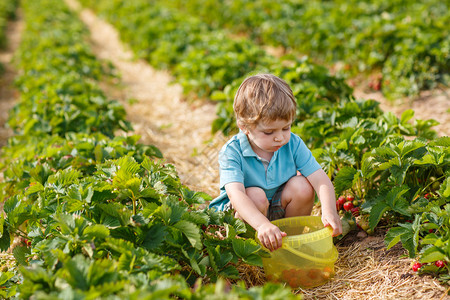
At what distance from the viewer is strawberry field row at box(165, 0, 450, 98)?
5.25 meters

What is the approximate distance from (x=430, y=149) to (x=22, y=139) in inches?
136

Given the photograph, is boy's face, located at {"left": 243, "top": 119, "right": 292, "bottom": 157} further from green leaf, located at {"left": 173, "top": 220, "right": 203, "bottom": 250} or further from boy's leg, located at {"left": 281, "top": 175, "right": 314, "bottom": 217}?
green leaf, located at {"left": 173, "top": 220, "right": 203, "bottom": 250}

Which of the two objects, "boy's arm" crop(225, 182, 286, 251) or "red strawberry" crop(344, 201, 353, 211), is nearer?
"boy's arm" crop(225, 182, 286, 251)

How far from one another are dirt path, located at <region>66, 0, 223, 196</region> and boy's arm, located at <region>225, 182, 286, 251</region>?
117 centimetres

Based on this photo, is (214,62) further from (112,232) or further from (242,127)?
(112,232)

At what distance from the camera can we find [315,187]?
2.54 metres

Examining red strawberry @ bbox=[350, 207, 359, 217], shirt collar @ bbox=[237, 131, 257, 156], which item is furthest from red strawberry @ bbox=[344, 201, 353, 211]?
shirt collar @ bbox=[237, 131, 257, 156]

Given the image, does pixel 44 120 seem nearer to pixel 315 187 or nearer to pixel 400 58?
pixel 315 187

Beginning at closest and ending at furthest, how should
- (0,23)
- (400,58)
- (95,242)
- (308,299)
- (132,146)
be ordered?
(95,242) → (308,299) → (132,146) → (400,58) → (0,23)

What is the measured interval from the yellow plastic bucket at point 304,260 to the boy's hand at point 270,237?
0.12 ft

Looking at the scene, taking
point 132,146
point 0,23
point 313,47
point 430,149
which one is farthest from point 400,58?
point 0,23

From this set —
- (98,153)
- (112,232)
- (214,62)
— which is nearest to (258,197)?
(112,232)

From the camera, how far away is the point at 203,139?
474cm

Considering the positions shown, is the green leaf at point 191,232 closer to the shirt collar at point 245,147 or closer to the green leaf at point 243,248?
the green leaf at point 243,248
